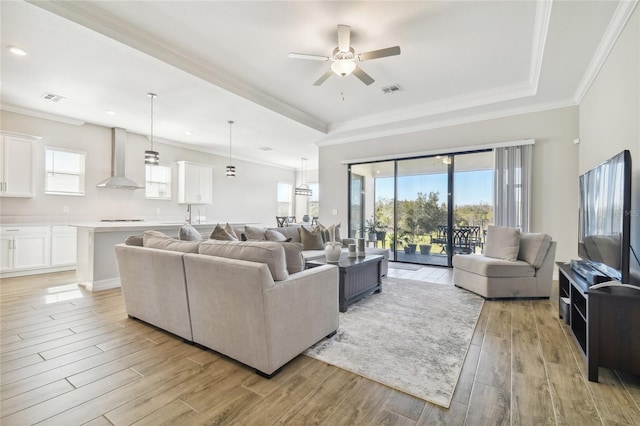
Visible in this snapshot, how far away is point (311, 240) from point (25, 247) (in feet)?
16.7

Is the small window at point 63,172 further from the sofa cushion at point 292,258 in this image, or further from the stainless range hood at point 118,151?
the sofa cushion at point 292,258

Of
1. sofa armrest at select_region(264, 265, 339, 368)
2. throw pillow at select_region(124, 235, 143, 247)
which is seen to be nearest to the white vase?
sofa armrest at select_region(264, 265, 339, 368)

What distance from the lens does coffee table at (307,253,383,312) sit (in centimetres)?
329

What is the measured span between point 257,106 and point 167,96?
55.8 inches

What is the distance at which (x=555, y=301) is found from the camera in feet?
12.0

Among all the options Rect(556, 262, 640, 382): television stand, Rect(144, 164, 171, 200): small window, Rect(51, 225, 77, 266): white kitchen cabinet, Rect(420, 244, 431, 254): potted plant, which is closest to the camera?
Rect(556, 262, 640, 382): television stand

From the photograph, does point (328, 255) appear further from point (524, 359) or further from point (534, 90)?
point (534, 90)

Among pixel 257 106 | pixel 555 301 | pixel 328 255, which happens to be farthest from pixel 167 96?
pixel 555 301

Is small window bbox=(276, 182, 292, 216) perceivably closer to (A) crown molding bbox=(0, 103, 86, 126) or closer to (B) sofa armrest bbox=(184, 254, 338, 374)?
(A) crown molding bbox=(0, 103, 86, 126)

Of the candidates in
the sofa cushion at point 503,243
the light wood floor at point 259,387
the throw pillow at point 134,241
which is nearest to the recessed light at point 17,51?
the throw pillow at point 134,241

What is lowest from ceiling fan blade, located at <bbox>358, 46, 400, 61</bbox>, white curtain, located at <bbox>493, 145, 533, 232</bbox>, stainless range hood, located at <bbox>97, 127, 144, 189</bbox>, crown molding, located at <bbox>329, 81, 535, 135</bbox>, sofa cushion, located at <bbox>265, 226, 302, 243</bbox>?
sofa cushion, located at <bbox>265, 226, 302, 243</bbox>

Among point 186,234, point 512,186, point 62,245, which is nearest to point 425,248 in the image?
point 512,186

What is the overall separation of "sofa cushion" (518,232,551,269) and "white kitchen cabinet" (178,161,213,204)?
7.36 metres

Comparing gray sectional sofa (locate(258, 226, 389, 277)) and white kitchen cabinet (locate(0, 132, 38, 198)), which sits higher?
white kitchen cabinet (locate(0, 132, 38, 198))
